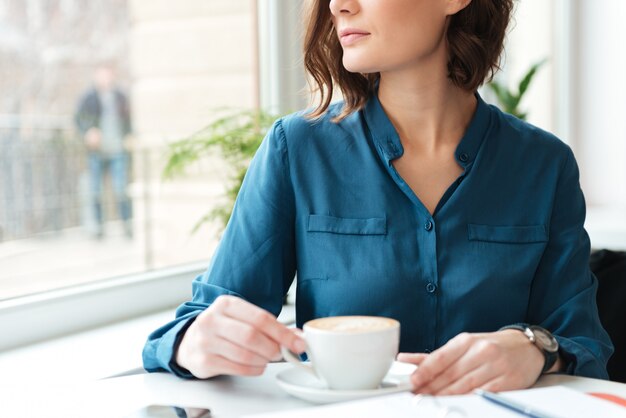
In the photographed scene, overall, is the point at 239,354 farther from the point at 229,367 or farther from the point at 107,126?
the point at 107,126

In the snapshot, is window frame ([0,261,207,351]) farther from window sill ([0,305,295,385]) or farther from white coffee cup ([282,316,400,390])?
white coffee cup ([282,316,400,390])

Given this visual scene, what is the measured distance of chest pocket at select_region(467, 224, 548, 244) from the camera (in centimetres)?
130

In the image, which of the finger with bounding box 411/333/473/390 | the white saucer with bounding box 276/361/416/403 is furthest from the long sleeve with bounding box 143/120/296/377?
the finger with bounding box 411/333/473/390

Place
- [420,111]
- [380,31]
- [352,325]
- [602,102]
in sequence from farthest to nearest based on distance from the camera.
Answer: [602,102] → [420,111] → [380,31] → [352,325]

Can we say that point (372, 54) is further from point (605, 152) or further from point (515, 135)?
point (605, 152)

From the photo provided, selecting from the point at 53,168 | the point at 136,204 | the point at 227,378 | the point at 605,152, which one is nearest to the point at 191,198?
the point at 136,204

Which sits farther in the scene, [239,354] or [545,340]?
[545,340]

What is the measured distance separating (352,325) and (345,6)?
58 cm

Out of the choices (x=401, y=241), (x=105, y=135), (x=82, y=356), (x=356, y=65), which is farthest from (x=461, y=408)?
(x=105, y=135)

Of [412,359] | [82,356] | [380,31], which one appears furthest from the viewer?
[82,356]

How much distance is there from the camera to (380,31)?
4.14 ft

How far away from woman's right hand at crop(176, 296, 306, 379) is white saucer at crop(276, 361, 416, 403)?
0.03m

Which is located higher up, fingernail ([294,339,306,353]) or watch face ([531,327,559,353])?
fingernail ([294,339,306,353])

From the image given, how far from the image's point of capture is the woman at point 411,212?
49.8 inches
